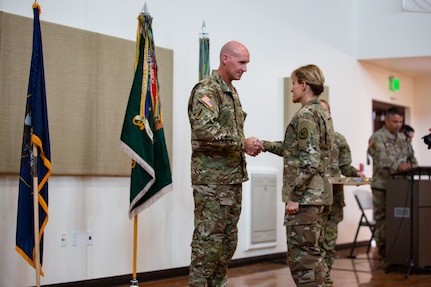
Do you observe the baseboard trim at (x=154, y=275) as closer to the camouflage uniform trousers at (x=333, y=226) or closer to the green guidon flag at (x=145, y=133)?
the green guidon flag at (x=145, y=133)

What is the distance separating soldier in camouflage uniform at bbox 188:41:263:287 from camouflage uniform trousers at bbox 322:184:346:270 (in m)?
1.54

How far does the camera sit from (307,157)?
11.8ft

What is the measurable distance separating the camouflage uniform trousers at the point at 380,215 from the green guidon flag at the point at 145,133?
3.24m

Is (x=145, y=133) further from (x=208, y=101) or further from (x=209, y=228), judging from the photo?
(x=209, y=228)

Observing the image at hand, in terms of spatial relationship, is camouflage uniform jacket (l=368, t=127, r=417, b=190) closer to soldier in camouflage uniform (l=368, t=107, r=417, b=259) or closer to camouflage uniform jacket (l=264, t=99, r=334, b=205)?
soldier in camouflage uniform (l=368, t=107, r=417, b=259)

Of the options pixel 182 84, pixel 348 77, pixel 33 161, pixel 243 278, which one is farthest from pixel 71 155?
pixel 348 77

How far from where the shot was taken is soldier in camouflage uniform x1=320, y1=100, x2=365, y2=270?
17.2ft

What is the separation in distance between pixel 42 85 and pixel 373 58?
18.6 ft

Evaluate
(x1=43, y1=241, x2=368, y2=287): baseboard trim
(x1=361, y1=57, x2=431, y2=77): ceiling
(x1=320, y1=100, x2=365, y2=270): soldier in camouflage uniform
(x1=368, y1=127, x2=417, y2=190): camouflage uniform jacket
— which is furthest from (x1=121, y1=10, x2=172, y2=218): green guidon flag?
(x1=361, y1=57, x2=431, y2=77): ceiling

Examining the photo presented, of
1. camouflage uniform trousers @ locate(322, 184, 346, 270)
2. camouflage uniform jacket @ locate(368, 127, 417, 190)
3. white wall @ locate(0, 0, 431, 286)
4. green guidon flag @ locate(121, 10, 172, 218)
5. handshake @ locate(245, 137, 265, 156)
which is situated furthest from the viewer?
camouflage uniform jacket @ locate(368, 127, 417, 190)

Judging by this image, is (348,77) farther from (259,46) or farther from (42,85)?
(42,85)

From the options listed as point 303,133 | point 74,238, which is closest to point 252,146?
point 303,133

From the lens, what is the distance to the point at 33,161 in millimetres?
4090

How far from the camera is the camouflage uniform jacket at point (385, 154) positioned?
6.85 metres
